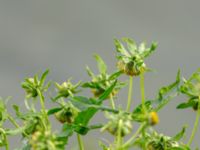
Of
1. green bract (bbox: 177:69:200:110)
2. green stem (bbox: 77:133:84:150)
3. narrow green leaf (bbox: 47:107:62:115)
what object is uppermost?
narrow green leaf (bbox: 47:107:62:115)

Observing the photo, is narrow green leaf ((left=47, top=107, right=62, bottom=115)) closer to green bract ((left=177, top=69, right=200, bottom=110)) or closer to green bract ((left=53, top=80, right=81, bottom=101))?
green bract ((left=53, top=80, right=81, bottom=101))

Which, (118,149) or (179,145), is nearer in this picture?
(118,149)

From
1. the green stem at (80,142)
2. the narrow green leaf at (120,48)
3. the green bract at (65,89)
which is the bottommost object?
the green stem at (80,142)

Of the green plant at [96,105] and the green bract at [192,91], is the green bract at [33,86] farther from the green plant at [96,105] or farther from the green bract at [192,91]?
the green bract at [192,91]

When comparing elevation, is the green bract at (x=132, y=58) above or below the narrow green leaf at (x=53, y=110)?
above

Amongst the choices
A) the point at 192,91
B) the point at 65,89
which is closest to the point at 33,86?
the point at 65,89

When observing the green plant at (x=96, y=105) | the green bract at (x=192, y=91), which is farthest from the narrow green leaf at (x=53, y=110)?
the green bract at (x=192, y=91)

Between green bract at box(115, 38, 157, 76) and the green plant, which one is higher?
green bract at box(115, 38, 157, 76)

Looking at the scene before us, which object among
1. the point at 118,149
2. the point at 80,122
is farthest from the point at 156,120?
the point at 80,122

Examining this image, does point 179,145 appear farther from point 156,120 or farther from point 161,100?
point 156,120

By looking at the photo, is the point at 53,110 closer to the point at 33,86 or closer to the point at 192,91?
the point at 33,86

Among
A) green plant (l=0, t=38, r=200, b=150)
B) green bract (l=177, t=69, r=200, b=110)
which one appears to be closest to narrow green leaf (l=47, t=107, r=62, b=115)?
green plant (l=0, t=38, r=200, b=150)
